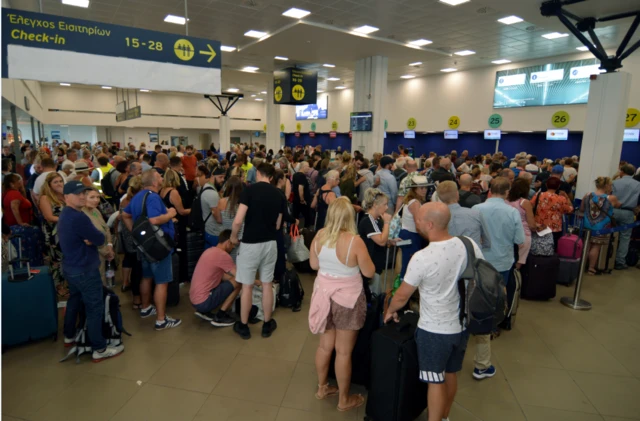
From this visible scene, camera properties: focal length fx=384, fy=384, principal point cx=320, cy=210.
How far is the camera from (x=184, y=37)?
4148 millimetres

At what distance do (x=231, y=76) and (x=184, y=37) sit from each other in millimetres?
14866

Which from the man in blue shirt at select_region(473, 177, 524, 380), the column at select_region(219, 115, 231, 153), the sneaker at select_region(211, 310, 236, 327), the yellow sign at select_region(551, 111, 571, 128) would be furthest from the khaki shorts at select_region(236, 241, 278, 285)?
the column at select_region(219, 115, 231, 153)

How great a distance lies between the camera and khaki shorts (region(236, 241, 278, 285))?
375 cm

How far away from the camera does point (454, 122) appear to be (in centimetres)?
1633

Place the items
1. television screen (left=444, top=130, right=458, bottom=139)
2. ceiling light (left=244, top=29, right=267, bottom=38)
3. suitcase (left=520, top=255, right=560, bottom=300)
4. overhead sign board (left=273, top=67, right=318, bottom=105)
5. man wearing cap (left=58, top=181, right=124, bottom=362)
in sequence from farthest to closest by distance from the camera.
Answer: television screen (left=444, top=130, right=458, bottom=139) → overhead sign board (left=273, top=67, right=318, bottom=105) → ceiling light (left=244, top=29, right=267, bottom=38) → suitcase (left=520, top=255, right=560, bottom=300) → man wearing cap (left=58, top=181, right=124, bottom=362)

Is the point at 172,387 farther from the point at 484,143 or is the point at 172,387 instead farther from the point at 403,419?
the point at 484,143

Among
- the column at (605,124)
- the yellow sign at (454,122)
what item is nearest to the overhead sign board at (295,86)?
the yellow sign at (454,122)

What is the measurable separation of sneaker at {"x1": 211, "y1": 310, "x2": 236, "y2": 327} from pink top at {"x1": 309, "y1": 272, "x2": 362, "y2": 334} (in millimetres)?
1709

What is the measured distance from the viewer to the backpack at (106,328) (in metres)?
3.52

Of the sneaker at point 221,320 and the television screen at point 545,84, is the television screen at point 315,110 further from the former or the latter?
the sneaker at point 221,320

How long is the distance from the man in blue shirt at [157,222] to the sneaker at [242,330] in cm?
70

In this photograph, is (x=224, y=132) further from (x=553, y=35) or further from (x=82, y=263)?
(x=82, y=263)

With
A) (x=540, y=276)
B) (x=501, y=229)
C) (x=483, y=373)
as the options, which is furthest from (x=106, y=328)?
(x=540, y=276)

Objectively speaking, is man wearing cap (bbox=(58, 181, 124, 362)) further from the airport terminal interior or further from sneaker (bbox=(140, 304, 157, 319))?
sneaker (bbox=(140, 304, 157, 319))
